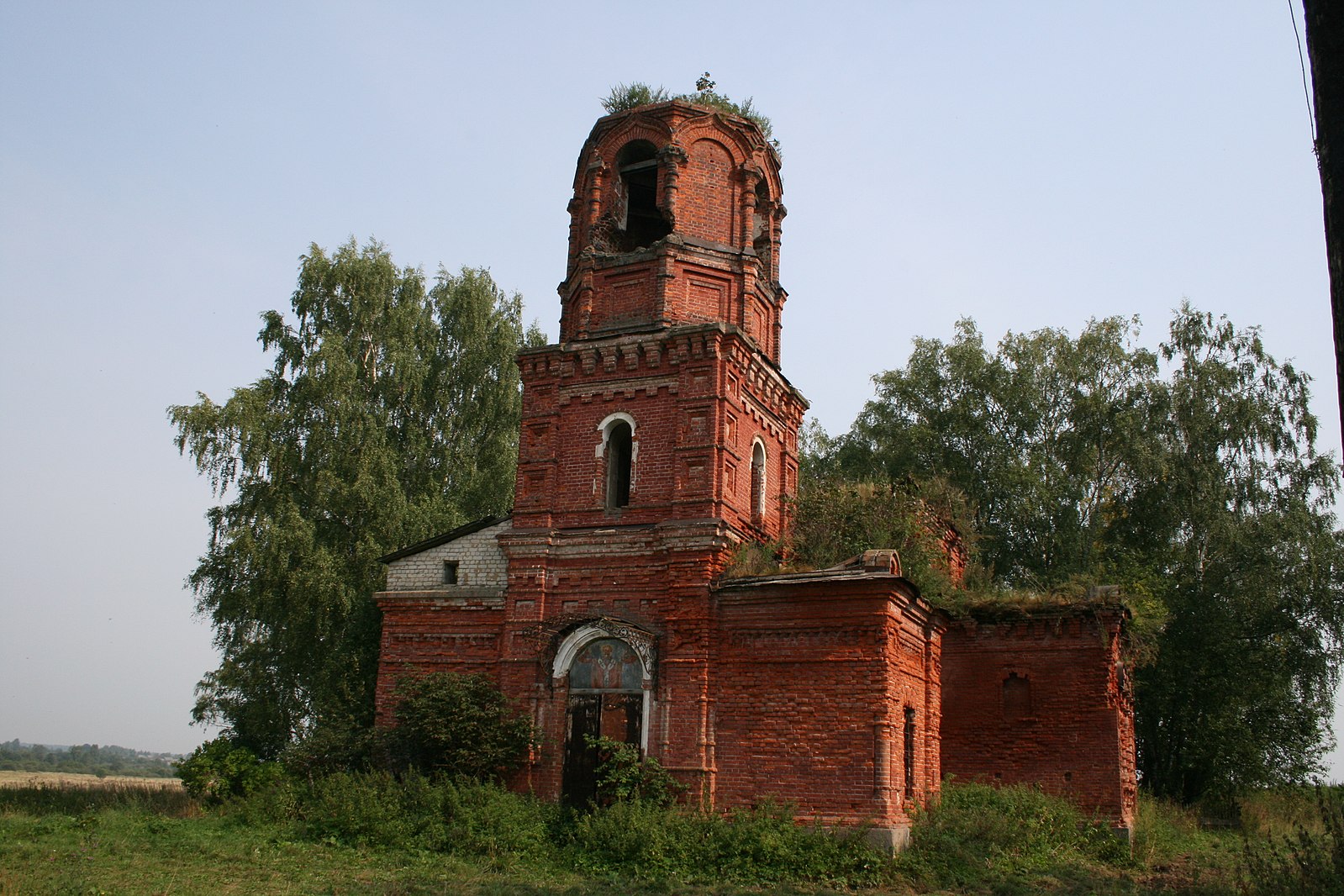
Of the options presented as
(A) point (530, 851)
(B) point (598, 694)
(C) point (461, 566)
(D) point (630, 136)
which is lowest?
(A) point (530, 851)

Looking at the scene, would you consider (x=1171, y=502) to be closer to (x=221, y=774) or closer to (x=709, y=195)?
(x=709, y=195)

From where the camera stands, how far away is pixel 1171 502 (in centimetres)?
2667

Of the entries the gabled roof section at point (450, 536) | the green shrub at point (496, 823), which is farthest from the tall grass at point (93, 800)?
the green shrub at point (496, 823)

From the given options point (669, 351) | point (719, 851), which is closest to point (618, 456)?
point (669, 351)

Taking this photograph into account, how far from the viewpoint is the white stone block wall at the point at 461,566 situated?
16797mm

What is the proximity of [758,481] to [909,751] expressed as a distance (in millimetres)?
4704

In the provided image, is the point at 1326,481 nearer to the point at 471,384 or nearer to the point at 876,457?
the point at 876,457

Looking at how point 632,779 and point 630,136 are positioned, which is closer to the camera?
point 632,779

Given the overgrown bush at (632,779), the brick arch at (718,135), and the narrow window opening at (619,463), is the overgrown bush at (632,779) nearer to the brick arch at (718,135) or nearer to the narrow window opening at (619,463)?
the narrow window opening at (619,463)

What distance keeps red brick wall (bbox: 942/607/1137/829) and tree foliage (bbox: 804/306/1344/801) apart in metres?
4.01

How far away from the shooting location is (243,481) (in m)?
23.8

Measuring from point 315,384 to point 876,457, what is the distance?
1529 cm

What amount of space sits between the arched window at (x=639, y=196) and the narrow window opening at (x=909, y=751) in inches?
329

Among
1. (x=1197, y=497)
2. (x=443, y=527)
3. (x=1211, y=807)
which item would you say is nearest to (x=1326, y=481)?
(x=1197, y=497)
